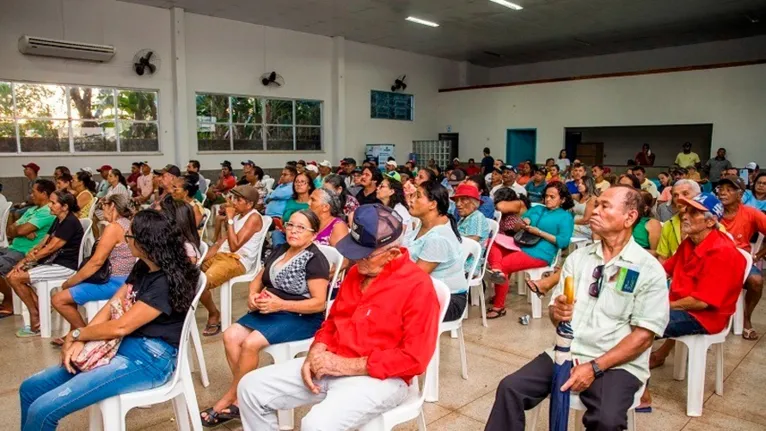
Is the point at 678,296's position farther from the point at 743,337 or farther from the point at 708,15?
the point at 708,15

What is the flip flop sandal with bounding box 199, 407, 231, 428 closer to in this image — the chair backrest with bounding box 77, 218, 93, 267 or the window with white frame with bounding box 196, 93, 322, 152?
the chair backrest with bounding box 77, 218, 93, 267

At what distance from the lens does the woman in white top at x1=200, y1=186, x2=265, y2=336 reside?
12.3 ft

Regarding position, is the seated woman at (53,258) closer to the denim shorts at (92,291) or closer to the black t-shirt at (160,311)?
the denim shorts at (92,291)

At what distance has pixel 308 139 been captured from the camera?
13711 mm

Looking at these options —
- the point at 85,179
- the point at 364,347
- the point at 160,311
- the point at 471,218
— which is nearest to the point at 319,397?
the point at 364,347

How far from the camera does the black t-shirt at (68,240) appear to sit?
12.4 ft

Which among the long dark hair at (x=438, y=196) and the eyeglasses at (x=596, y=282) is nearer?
the eyeglasses at (x=596, y=282)

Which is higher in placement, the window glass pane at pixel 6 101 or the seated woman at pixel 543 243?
the window glass pane at pixel 6 101

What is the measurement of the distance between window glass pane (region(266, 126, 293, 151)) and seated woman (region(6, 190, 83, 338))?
934 centimetres

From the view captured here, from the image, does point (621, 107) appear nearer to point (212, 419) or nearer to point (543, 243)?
point (543, 243)

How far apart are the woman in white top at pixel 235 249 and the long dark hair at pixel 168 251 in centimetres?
155

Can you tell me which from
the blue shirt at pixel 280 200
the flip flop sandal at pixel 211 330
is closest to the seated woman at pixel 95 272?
the flip flop sandal at pixel 211 330

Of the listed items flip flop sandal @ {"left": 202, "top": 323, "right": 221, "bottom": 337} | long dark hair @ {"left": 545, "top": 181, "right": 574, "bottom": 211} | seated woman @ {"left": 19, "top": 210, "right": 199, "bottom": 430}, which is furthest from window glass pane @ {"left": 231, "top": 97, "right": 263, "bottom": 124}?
seated woman @ {"left": 19, "top": 210, "right": 199, "bottom": 430}

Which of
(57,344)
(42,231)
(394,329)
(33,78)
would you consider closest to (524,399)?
(394,329)
